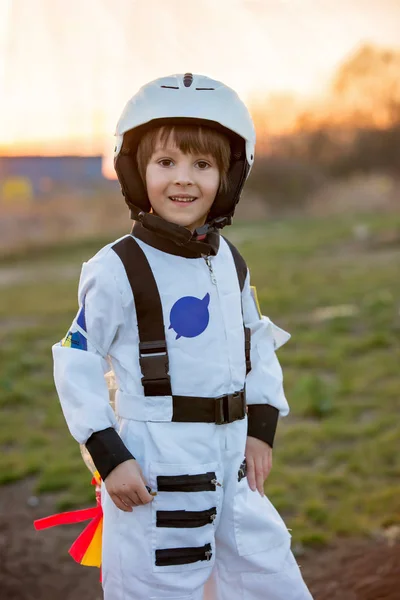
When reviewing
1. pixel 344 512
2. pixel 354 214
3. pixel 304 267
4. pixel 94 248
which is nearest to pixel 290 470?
pixel 344 512

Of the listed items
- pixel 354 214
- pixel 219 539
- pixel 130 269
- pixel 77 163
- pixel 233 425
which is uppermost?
pixel 130 269

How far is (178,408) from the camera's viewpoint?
221 cm

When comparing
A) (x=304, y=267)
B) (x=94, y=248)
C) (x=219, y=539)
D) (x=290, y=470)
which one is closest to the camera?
(x=219, y=539)

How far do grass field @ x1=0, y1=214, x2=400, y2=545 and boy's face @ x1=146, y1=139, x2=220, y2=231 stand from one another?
7.01 feet

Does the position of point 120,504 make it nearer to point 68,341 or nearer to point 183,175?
point 68,341

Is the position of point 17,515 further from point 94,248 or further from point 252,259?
point 94,248

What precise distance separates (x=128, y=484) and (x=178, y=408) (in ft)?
0.81

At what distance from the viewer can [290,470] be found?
4.73 meters

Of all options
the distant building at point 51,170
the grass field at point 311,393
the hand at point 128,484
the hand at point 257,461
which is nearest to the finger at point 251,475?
the hand at point 257,461

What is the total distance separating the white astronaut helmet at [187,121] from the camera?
2209mm

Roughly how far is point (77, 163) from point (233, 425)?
14.6 meters

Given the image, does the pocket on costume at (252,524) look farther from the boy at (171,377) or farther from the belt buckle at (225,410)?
the belt buckle at (225,410)

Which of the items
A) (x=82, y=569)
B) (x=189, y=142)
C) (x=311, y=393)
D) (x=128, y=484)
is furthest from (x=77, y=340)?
(x=311, y=393)

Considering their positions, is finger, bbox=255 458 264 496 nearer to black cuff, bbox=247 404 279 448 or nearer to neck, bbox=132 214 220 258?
black cuff, bbox=247 404 279 448
